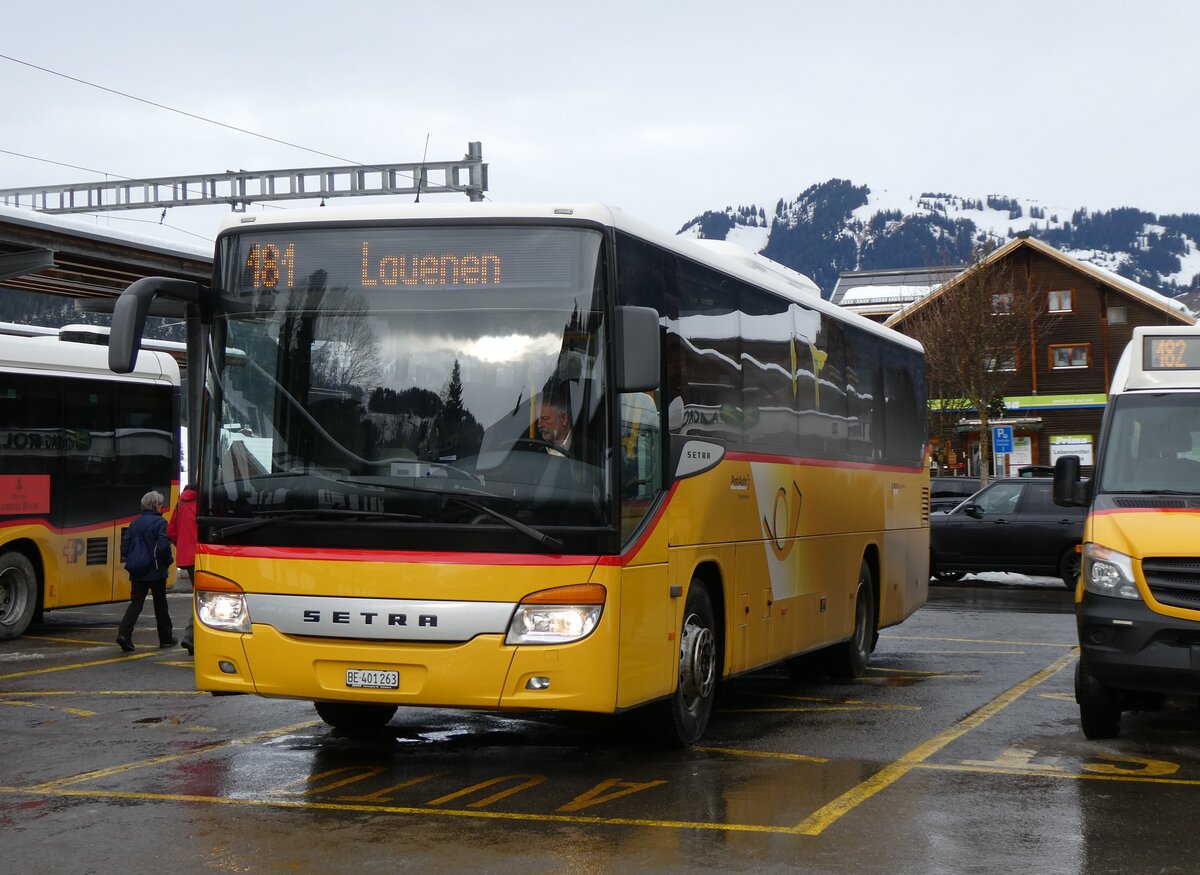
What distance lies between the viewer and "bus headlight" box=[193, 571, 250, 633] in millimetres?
8531

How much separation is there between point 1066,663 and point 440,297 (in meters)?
8.45

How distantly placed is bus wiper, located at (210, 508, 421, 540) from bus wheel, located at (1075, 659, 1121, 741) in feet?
14.2

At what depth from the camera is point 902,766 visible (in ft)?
29.4

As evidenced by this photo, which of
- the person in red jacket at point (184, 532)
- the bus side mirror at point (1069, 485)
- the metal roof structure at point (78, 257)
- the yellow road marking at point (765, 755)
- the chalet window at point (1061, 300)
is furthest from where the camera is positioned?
the chalet window at point (1061, 300)

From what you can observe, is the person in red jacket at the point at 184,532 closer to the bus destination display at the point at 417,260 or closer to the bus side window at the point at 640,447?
the bus destination display at the point at 417,260

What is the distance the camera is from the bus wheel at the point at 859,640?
13453 mm

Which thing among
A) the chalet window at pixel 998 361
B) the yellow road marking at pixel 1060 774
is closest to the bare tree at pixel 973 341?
the chalet window at pixel 998 361

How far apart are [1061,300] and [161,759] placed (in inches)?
2195

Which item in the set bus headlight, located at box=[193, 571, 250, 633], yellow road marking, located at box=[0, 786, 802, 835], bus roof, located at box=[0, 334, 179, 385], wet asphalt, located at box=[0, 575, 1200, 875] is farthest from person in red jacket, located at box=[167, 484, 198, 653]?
yellow road marking, located at box=[0, 786, 802, 835]

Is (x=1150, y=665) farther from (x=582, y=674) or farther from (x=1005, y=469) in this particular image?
(x=1005, y=469)

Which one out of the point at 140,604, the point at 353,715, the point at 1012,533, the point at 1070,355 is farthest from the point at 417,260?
the point at 1070,355

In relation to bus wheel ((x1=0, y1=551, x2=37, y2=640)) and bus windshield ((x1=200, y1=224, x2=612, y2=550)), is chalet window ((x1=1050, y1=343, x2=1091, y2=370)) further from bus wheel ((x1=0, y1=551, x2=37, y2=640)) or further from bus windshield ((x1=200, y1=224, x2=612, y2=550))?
bus windshield ((x1=200, y1=224, x2=612, y2=550))

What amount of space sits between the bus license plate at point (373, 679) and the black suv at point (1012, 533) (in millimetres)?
17804

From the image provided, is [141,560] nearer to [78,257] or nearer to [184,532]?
[184,532]
